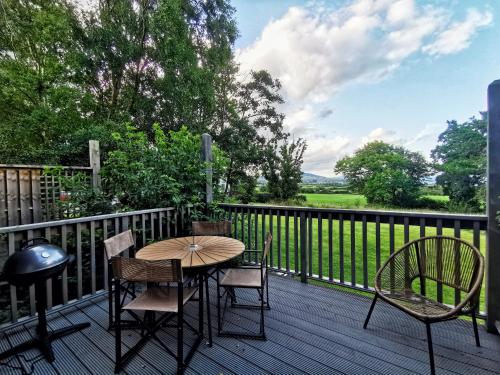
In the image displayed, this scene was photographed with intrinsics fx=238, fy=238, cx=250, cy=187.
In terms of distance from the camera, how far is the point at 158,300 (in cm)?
178

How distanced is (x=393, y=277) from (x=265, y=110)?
12.4 meters

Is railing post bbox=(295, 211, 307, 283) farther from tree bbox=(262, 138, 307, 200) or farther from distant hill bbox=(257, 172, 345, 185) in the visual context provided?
tree bbox=(262, 138, 307, 200)

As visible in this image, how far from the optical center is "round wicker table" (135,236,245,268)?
73.3 inches

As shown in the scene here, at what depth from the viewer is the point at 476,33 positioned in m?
4.21

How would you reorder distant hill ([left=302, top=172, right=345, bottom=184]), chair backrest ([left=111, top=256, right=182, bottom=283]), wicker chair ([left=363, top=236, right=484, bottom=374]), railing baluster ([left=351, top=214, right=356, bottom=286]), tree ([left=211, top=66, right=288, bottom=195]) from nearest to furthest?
chair backrest ([left=111, top=256, right=182, bottom=283])
wicker chair ([left=363, top=236, right=484, bottom=374])
railing baluster ([left=351, top=214, right=356, bottom=286])
distant hill ([left=302, top=172, right=345, bottom=184])
tree ([left=211, top=66, right=288, bottom=195])

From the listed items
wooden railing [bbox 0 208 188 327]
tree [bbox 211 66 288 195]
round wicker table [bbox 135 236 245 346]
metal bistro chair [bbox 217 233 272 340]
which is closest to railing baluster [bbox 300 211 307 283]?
metal bistro chair [bbox 217 233 272 340]

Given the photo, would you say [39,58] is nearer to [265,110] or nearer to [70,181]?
[70,181]

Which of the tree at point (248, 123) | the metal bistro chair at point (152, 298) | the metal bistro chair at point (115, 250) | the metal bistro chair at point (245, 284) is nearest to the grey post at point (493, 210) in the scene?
the metal bistro chair at point (245, 284)

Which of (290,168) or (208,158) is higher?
(290,168)

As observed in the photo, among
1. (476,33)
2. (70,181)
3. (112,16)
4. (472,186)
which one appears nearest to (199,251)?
(70,181)

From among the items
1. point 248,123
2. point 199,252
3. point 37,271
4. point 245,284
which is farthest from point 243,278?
point 248,123

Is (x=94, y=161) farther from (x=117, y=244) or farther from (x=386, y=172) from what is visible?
(x=386, y=172)

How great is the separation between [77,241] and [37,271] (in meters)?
0.81

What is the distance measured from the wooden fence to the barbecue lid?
2.58m
